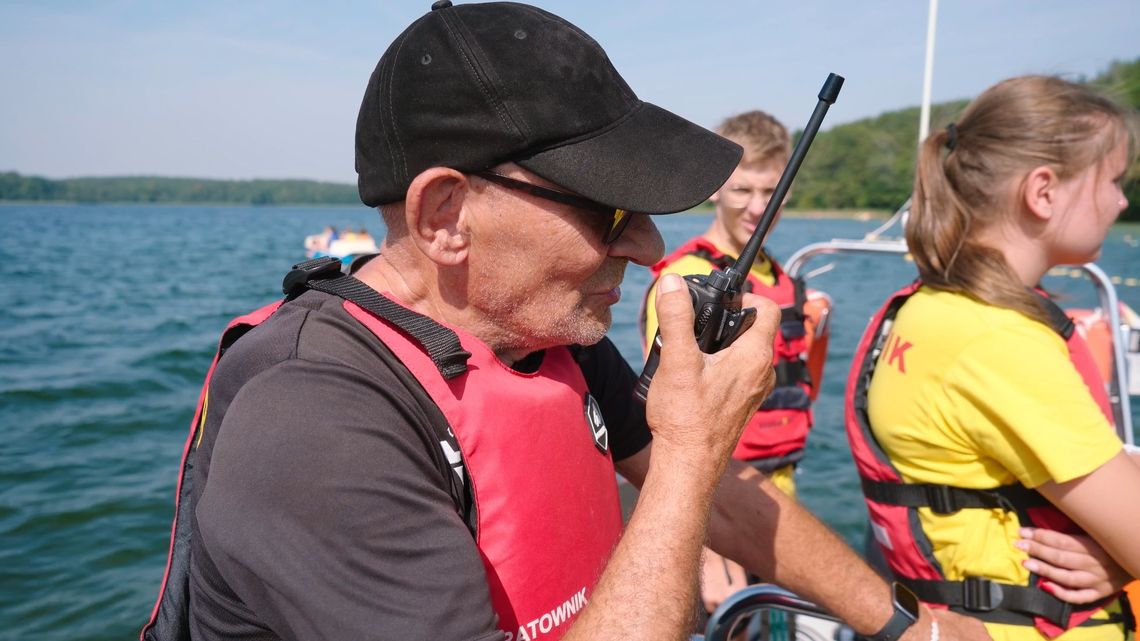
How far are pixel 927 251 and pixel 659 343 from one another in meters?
1.27

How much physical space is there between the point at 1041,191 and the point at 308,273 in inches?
75.2

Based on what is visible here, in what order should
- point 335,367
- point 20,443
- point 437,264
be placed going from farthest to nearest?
point 20,443, point 437,264, point 335,367

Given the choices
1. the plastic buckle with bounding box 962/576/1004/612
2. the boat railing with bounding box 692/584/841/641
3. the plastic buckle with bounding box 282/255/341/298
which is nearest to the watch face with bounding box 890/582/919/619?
the boat railing with bounding box 692/584/841/641

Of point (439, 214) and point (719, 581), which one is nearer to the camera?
point (439, 214)

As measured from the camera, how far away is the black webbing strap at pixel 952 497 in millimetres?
2123

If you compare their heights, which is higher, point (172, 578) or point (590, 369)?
point (590, 369)

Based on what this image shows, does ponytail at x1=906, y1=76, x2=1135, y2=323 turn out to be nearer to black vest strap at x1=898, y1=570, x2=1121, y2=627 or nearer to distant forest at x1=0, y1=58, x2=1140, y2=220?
black vest strap at x1=898, y1=570, x2=1121, y2=627

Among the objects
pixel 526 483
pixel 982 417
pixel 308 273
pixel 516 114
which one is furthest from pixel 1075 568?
pixel 308 273

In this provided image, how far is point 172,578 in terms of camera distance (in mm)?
1436

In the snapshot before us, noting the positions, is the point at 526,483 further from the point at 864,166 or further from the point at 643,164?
the point at 864,166

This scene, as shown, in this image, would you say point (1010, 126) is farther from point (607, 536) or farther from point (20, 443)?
point (20, 443)

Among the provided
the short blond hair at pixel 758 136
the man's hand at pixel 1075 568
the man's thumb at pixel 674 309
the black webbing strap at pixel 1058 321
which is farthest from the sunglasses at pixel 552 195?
the short blond hair at pixel 758 136

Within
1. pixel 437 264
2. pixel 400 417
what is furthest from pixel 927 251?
pixel 400 417

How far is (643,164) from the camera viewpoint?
60.1 inches
